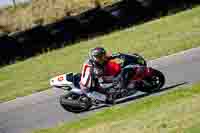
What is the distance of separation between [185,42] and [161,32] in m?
2.92

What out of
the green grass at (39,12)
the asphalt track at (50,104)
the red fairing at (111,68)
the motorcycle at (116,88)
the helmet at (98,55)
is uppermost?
the helmet at (98,55)

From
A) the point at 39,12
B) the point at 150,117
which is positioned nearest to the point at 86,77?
the point at 150,117

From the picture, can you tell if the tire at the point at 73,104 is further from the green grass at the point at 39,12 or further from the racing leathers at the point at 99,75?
the green grass at the point at 39,12

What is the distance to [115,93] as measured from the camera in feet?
53.6

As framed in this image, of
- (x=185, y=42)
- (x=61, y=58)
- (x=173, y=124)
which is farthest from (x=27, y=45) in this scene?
(x=173, y=124)

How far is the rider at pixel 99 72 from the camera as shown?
16062 millimetres

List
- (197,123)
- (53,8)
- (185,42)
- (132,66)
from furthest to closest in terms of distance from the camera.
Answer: (53,8) < (185,42) < (132,66) < (197,123)

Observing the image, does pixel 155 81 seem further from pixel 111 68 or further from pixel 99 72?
pixel 99 72

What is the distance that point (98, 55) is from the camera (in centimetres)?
1597

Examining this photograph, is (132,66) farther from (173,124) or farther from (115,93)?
(173,124)

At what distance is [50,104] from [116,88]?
8.18ft

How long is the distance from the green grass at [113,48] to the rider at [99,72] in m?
4.59

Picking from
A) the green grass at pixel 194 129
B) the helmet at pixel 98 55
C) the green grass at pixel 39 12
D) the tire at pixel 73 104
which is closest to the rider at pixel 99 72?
the helmet at pixel 98 55

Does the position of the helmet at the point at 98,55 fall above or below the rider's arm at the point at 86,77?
above
